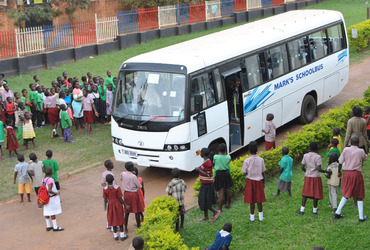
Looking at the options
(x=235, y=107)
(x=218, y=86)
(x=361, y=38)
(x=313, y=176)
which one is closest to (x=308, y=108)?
(x=235, y=107)

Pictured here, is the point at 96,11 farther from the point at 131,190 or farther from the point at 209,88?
the point at 131,190

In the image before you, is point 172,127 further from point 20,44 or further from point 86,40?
point 86,40

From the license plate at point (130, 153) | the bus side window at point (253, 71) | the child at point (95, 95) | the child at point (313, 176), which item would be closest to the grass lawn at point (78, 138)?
the child at point (95, 95)

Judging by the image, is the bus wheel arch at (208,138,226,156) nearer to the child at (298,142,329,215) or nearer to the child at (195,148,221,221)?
the child at (195,148,221,221)

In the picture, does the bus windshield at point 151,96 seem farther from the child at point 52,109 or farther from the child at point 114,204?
the child at point 52,109

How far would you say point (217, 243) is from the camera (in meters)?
7.62

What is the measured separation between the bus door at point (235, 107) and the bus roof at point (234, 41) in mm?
500

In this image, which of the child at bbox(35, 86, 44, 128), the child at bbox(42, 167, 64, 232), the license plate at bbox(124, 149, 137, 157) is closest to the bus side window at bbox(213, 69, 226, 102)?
the license plate at bbox(124, 149, 137, 157)

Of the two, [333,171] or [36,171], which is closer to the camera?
[333,171]

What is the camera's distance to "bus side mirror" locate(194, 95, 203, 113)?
1121 cm

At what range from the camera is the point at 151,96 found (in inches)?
452

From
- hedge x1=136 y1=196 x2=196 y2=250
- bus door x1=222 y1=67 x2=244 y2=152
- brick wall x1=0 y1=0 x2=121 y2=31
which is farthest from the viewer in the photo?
brick wall x1=0 y1=0 x2=121 y2=31

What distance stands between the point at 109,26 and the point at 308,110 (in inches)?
496

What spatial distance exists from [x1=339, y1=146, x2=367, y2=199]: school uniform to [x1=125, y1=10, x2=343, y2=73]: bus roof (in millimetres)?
3931
